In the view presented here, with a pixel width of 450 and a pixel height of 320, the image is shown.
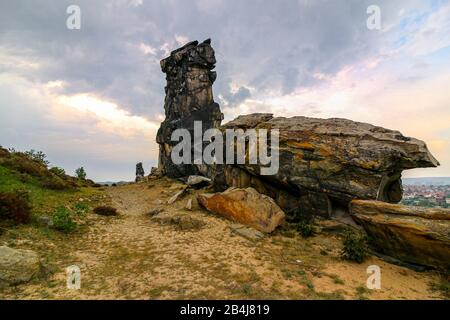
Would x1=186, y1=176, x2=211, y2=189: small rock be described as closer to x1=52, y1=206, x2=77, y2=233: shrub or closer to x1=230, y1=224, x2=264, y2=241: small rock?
x1=230, y1=224, x2=264, y2=241: small rock

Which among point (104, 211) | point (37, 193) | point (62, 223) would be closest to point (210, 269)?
point (62, 223)

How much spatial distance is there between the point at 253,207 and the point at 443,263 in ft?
32.8

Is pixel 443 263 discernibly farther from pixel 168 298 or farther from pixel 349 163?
pixel 168 298

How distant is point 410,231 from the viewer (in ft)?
39.1

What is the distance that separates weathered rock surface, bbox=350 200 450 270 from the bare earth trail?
0.79 metres

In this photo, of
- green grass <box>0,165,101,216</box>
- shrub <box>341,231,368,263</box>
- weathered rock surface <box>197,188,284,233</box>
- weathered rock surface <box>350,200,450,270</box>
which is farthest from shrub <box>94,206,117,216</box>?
weathered rock surface <box>350,200,450,270</box>

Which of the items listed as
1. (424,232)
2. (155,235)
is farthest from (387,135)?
(155,235)

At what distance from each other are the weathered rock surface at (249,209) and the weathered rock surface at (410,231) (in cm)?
519

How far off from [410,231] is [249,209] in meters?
8.92

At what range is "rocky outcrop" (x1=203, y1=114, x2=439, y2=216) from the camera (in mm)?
15773

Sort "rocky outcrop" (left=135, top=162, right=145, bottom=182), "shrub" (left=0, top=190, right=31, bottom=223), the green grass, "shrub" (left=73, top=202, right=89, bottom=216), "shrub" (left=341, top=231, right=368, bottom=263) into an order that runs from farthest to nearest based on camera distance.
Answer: "rocky outcrop" (left=135, top=162, right=145, bottom=182) → "shrub" (left=73, top=202, right=89, bottom=216) → the green grass → "shrub" (left=0, top=190, right=31, bottom=223) → "shrub" (left=341, top=231, right=368, bottom=263)

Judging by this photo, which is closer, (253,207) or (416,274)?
(416,274)

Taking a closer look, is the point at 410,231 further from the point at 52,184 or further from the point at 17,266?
the point at 52,184
